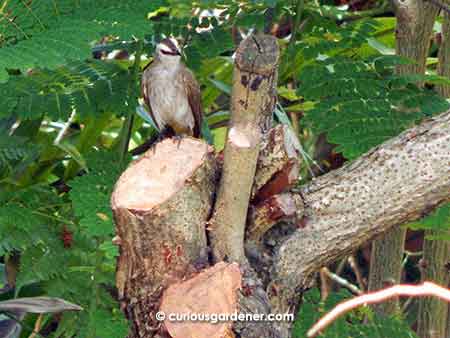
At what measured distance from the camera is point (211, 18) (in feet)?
13.3

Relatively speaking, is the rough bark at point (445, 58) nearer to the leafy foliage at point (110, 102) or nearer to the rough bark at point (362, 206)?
the leafy foliage at point (110, 102)

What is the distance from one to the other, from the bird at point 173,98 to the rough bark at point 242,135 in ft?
5.27

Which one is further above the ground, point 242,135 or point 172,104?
point 242,135

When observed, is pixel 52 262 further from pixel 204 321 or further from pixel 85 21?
pixel 204 321

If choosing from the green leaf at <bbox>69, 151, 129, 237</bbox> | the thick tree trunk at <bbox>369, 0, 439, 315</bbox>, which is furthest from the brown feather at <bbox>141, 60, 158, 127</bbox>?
the thick tree trunk at <bbox>369, 0, 439, 315</bbox>

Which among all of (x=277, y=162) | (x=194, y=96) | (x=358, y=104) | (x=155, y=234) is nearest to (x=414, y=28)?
(x=358, y=104)

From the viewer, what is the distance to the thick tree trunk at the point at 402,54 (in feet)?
13.8

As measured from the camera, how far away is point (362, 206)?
104 inches

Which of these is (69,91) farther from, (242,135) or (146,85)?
(242,135)

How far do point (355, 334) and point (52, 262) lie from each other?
4.06 feet

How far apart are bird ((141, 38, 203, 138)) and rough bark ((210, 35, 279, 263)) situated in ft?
5.27

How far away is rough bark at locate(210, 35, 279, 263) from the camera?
2.49 metres

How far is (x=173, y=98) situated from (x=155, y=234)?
1903mm

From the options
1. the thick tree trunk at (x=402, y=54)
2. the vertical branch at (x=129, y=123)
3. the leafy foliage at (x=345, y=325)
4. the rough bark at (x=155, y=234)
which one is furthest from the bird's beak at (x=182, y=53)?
the rough bark at (x=155, y=234)
